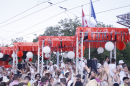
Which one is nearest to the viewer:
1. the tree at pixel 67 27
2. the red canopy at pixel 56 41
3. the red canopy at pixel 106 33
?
the red canopy at pixel 106 33

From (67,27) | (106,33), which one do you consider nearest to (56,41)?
(106,33)

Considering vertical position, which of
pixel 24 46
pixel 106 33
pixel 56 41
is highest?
pixel 106 33

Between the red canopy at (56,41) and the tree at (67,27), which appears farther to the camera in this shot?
the tree at (67,27)

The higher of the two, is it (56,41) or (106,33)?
Answer: (106,33)

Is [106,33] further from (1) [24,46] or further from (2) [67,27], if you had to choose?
(2) [67,27]

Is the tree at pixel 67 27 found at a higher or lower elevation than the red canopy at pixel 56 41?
higher

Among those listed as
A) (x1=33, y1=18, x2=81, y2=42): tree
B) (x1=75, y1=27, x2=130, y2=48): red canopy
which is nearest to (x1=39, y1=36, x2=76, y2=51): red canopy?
(x1=75, y1=27, x2=130, y2=48): red canopy

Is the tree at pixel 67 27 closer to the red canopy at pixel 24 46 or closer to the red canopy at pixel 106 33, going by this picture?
the red canopy at pixel 24 46

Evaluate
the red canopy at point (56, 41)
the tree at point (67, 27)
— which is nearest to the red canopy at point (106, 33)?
the red canopy at point (56, 41)

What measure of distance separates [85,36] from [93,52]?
48.3 ft

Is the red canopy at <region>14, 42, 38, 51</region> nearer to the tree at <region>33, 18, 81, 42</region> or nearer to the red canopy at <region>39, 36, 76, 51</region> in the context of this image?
the red canopy at <region>39, 36, 76, 51</region>

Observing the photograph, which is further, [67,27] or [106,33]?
[67,27]

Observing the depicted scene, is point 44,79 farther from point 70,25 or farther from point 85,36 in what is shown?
point 70,25

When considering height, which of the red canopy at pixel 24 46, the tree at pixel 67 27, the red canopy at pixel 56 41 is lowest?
the red canopy at pixel 24 46
